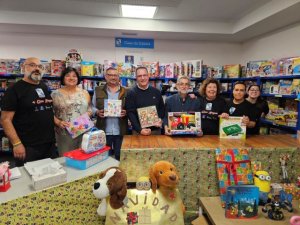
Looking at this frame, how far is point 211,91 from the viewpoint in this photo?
8.21 feet

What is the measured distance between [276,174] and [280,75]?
2.36m

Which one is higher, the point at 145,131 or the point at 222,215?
the point at 145,131

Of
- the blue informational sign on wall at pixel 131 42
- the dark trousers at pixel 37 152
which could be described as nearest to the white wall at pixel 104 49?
the blue informational sign on wall at pixel 131 42

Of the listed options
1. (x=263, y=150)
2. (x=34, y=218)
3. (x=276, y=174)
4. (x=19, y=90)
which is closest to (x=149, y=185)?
(x=34, y=218)

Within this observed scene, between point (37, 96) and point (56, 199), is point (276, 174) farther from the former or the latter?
point (37, 96)

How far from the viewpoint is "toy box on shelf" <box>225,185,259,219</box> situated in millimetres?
1618

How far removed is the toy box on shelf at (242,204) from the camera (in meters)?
1.62

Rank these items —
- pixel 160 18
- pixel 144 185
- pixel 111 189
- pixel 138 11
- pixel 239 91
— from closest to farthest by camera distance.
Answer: pixel 111 189, pixel 144 185, pixel 239 91, pixel 138 11, pixel 160 18

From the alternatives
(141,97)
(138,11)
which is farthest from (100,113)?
(138,11)

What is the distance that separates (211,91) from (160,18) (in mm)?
2481

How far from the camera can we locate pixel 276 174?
1907 millimetres

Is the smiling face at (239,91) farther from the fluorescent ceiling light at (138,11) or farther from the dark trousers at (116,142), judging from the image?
the fluorescent ceiling light at (138,11)

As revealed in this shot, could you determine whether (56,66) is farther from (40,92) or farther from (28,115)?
(28,115)

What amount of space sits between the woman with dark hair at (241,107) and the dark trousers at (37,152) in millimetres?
1986
